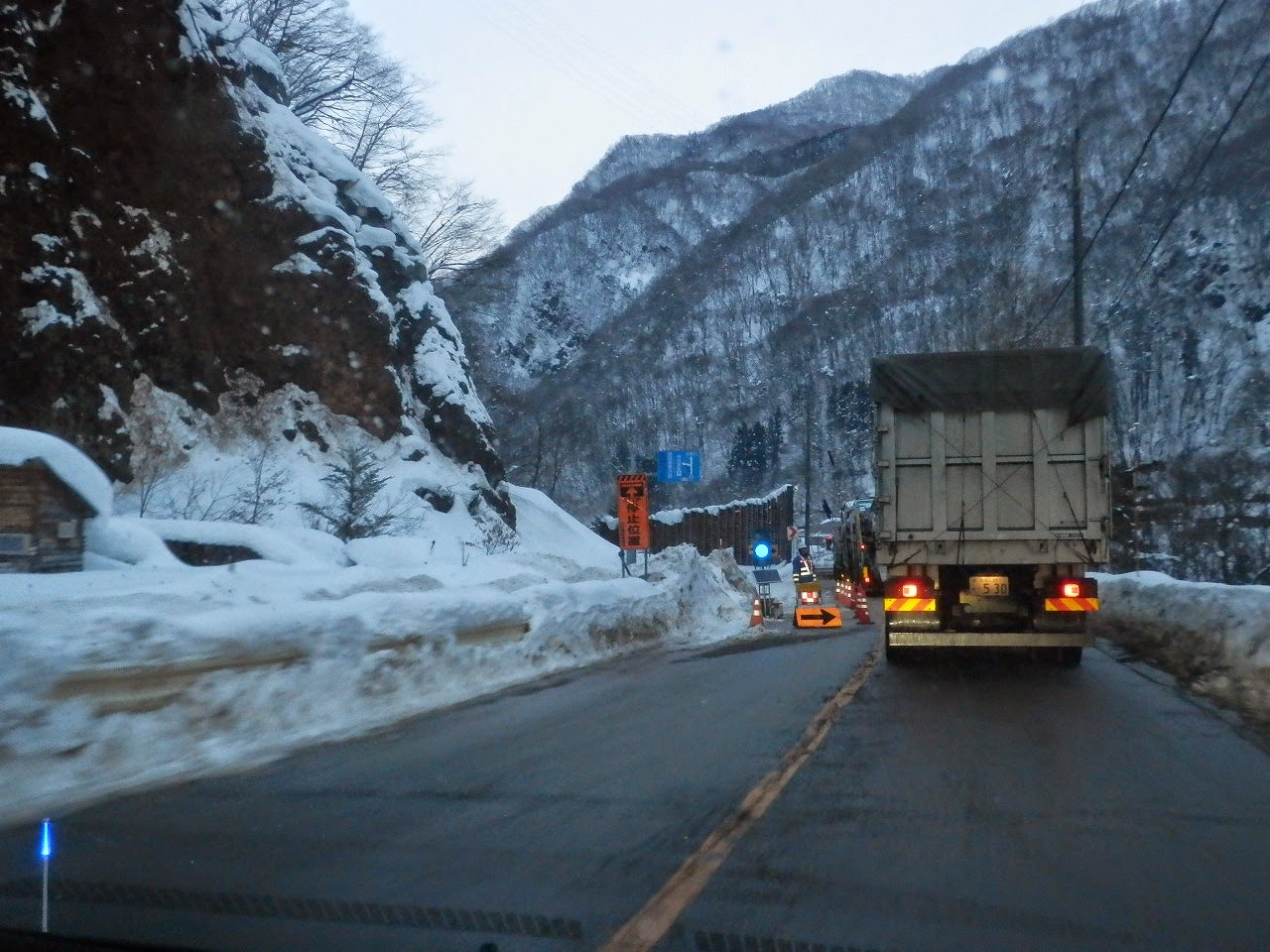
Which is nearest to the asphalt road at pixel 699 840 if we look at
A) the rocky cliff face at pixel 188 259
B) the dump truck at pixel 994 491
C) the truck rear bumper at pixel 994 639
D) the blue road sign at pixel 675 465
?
the truck rear bumper at pixel 994 639

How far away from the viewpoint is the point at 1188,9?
36125 millimetres

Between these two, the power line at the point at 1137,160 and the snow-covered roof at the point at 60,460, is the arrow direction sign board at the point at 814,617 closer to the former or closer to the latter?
the power line at the point at 1137,160

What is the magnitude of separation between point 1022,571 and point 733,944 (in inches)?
403

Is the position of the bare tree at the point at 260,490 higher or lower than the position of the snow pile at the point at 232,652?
higher

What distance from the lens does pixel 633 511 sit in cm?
2114

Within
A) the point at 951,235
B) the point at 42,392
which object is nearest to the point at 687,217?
the point at 951,235

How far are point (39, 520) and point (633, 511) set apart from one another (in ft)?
33.1

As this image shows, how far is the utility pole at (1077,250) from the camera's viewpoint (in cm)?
2650

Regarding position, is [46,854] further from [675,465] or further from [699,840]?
[675,465]

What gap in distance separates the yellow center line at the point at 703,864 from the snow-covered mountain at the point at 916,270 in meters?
12.3

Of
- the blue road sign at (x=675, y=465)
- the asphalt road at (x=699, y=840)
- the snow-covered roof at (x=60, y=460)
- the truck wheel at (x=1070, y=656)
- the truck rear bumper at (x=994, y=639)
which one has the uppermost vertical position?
the blue road sign at (x=675, y=465)

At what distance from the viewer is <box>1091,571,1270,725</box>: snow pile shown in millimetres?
12172

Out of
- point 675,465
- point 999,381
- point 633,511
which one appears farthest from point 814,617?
point 999,381

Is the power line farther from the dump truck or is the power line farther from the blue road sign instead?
the blue road sign
